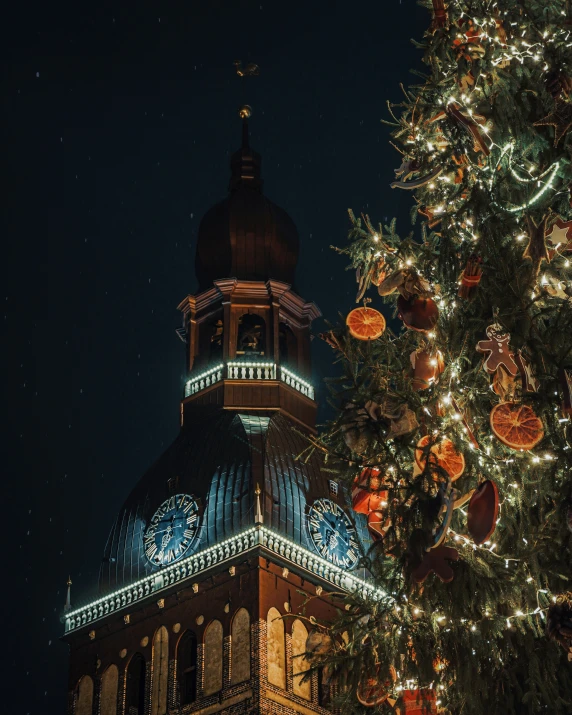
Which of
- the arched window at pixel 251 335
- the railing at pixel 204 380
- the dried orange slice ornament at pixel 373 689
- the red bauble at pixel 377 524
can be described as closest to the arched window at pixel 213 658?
the railing at pixel 204 380

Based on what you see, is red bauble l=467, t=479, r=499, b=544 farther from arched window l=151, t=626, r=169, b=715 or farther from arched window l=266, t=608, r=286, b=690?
arched window l=151, t=626, r=169, b=715

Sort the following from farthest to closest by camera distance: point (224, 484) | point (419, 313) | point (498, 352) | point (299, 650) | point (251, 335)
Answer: point (251, 335), point (224, 484), point (299, 650), point (419, 313), point (498, 352)

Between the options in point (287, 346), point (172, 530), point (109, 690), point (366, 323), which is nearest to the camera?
point (366, 323)

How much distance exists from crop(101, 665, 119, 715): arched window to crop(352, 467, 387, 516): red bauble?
83.6 ft

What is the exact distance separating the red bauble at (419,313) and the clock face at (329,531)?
24.2 m

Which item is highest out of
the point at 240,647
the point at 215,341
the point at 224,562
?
the point at 215,341

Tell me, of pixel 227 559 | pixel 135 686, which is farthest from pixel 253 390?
pixel 135 686

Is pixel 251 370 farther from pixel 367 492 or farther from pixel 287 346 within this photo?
pixel 367 492

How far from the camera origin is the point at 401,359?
1398 centimetres

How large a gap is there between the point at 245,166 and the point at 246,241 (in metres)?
4.11

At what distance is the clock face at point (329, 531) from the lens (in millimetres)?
37188

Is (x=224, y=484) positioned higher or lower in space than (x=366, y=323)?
higher

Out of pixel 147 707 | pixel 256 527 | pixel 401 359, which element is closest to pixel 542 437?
pixel 401 359

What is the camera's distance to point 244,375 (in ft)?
135
